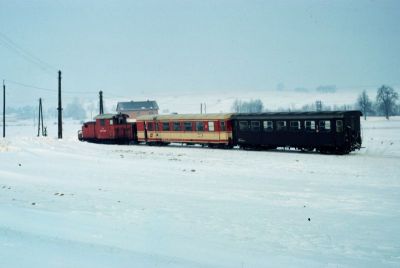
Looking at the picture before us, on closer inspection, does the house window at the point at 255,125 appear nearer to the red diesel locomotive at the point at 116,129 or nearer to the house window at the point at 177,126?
the house window at the point at 177,126

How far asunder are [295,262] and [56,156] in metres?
19.5

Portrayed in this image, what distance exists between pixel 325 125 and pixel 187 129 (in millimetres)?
12748

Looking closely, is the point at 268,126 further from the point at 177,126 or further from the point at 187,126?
the point at 177,126

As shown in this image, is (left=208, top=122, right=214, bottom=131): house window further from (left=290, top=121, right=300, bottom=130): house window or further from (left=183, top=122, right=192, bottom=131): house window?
(left=290, top=121, right=300, bottom=130): house window

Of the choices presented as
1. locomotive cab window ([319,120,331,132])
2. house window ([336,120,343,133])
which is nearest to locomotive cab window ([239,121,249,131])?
locomotive cab window ([319,120,331,132])

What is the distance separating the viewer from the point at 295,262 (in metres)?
6.82

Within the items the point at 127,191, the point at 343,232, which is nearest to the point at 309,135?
the point at 127,191

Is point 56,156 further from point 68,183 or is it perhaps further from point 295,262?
point 295,262

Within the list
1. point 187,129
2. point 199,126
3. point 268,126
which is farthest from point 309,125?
point 187,129

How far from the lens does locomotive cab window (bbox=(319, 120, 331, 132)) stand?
87.9 ft

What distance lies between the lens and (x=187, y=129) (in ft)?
115

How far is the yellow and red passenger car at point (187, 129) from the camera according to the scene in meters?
32.8

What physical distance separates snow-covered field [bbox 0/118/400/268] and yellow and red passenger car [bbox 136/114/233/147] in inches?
570

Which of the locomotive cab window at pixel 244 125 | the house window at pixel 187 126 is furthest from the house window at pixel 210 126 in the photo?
the locomotive cab window at pixel 244 125
